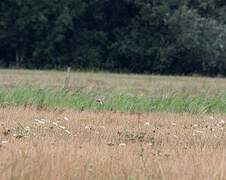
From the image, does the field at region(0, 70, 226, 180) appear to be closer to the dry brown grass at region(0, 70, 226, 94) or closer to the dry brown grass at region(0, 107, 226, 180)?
the dry brown grass at region(0, 107, 226, 180)

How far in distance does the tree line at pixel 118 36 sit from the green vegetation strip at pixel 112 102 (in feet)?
101

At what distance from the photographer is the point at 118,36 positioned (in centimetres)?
5544

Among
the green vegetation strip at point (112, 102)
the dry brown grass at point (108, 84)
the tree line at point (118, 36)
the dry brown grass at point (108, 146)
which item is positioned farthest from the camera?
the tree line at point (118, 36)

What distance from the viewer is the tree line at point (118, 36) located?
53062 millimetres

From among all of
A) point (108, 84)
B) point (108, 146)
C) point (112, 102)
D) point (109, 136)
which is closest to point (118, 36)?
point (108, 84)

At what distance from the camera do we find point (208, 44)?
52906mm

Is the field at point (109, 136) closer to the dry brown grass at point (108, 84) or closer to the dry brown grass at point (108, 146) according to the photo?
the dry brown grass at point (108, 146)

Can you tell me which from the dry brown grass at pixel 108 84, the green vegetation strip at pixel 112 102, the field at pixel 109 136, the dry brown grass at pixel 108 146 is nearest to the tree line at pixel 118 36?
the dry brown grass at pixel 108 84

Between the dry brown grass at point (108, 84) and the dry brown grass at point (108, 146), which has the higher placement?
the dry brown grass at point (108, 146)

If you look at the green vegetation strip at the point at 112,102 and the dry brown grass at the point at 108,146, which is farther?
Answer: the green vegetation strip at the point at 112,102

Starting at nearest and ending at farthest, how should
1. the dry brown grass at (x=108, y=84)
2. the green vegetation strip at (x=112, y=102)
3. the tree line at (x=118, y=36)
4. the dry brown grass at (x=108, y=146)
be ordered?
the dry brown grass at (x=108, y=146), the green vegetation strip at (x=112, y=102), the dry brown grass at (x=108, y=84), the tree line at (x=118, y=36)

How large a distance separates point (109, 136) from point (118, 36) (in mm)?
41721

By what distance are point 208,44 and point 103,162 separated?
43.2 m

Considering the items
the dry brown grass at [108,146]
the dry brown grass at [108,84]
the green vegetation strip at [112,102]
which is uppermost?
the dry brown grass at [108,146]
